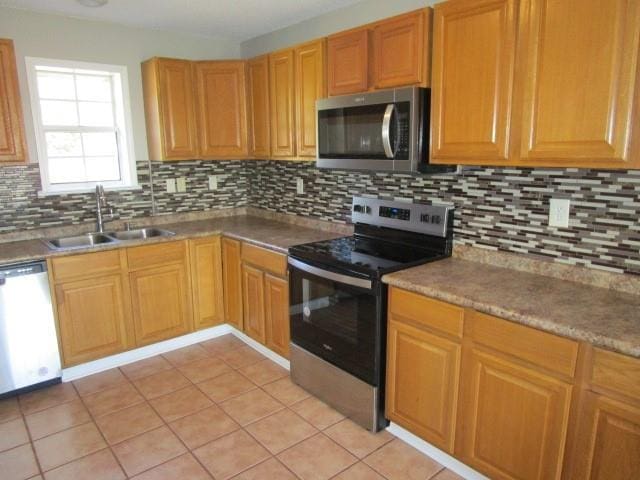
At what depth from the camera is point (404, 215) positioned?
2.63m

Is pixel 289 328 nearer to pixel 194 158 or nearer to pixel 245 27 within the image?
pixel 194 158

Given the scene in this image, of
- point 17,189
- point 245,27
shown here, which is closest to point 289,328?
point 17,189

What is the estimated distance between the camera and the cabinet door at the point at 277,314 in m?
2.86

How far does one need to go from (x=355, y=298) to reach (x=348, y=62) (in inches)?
52.4

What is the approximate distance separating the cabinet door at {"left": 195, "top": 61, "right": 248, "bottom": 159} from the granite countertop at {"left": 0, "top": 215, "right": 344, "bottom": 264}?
0.58 m

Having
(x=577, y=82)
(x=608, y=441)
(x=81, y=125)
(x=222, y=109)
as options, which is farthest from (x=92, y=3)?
(x=608, y=441)

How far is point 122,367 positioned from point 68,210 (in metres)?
1.20

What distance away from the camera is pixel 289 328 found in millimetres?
2818

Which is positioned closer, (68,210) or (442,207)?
(442,207)

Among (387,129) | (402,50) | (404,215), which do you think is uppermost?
(402,50)

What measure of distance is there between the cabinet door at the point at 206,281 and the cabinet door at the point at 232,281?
0.05 metres

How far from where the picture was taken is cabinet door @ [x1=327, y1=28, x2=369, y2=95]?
2.40 m

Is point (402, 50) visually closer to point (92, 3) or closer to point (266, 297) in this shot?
Answer: point (266, 297)

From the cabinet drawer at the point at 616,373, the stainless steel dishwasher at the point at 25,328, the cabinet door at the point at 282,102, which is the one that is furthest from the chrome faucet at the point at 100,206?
the cabinet drawer at the point at 616,373
